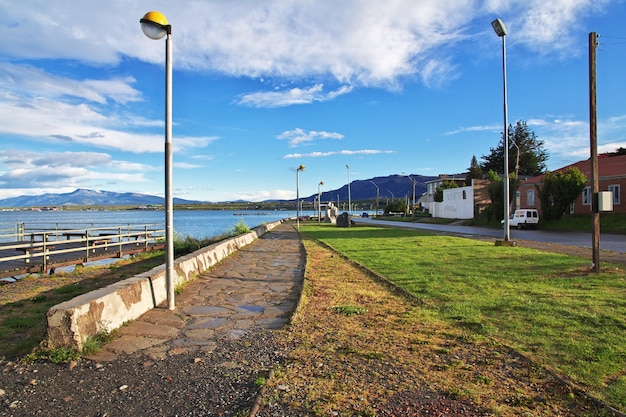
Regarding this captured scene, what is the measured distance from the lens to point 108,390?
3.78 metres

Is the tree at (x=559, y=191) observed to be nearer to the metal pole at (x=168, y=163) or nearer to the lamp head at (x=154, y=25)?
the metal pole at (x=168, y=163)

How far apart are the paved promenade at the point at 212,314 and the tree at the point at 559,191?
30830 millimetres

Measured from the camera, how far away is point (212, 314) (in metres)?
6.58

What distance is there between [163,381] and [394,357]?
2253 mm

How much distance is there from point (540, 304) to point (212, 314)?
5.04 meters

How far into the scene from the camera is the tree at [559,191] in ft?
112

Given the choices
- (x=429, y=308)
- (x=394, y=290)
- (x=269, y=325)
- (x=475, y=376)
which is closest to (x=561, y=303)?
(x=429, y=308)

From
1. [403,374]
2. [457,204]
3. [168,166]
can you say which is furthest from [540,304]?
[457,204]

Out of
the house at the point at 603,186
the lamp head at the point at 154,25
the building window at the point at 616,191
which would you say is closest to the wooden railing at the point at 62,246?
the lamp head at the point at 154,25

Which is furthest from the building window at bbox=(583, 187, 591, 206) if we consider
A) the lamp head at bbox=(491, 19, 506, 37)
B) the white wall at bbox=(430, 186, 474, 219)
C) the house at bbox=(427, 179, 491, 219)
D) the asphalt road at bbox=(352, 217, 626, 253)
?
the lamp head at bbox=(491, 19, 506, 37)

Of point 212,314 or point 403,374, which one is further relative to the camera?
point 212,314

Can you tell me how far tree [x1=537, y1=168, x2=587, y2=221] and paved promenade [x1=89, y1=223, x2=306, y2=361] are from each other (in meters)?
30.8

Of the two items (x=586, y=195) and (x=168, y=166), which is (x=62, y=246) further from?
(x=586, y=195)

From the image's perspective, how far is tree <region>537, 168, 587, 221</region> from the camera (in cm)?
3400
